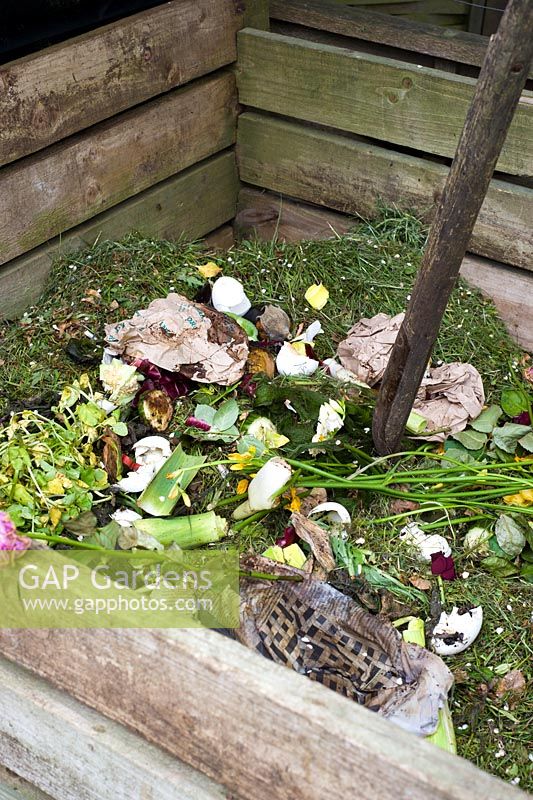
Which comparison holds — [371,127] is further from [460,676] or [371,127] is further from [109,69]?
[460,676]

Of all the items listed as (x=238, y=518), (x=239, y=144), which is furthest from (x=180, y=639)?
(x=239, y=144)

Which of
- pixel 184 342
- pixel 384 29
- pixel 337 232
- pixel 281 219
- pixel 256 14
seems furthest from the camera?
pixel 281 219

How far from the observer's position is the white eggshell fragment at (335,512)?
88.2 inches

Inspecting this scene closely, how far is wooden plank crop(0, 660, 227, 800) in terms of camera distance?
60.7 inches

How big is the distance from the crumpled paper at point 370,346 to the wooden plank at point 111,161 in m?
0.91

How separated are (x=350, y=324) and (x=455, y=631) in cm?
111

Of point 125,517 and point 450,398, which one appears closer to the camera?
point 125,517

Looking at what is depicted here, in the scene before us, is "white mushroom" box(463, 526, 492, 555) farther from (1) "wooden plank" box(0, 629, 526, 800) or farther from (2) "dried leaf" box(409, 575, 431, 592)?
(1) "wooden plank" box(0, 629, 526, 800)

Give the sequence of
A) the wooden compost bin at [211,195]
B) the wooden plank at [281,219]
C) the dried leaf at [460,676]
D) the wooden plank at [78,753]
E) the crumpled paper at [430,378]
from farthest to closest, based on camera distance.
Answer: the wooden plank at [281,219], the crumpled paper at [430,378], the dried leaf at [460,676], the wooden plank at [78,753], the wooden compost bin at [211,195]

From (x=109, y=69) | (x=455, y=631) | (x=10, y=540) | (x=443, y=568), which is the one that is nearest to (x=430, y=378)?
(x=443, y=568)

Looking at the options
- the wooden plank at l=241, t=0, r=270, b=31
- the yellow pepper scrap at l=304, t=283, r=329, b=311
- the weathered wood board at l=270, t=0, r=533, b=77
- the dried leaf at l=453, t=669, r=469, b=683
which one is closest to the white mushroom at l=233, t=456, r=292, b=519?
the dried leaf at l=453, t=669, r=469, b=683

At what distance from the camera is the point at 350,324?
2.86 m

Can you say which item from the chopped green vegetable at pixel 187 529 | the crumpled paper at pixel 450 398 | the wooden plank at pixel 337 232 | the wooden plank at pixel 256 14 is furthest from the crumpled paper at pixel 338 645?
the wooden plank at pixel 256 14

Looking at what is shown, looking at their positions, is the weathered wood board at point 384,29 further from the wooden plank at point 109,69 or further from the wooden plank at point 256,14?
the wooden plank at point 109,69
